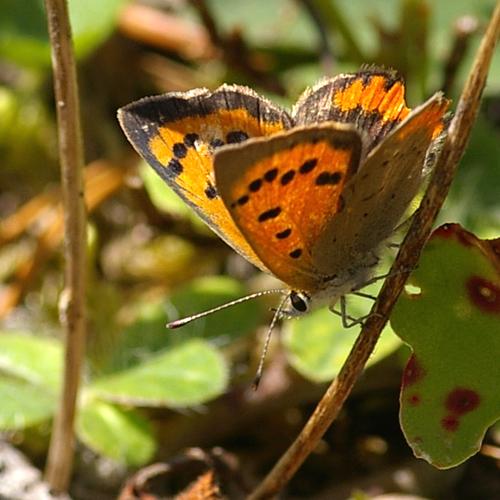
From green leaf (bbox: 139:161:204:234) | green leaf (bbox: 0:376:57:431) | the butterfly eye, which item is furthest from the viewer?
green leaf (bbox: 139:161:204:234)

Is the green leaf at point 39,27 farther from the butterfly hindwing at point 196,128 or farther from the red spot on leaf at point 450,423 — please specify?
the red spot on leaf at point 450,423

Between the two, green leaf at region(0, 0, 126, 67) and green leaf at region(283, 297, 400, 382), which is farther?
green leaf at region(0, 0, 126, 67)

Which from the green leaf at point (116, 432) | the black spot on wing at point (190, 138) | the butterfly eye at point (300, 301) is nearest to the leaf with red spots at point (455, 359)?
the butterfly eye at point (300, 301)

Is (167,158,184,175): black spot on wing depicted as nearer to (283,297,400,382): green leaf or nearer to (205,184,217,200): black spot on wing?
(205,184,217,200): black spot on wing

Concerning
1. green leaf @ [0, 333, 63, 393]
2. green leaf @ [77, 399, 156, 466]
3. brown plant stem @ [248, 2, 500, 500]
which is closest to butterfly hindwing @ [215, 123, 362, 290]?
brown plant stem @ [248, 2, 500, 500]

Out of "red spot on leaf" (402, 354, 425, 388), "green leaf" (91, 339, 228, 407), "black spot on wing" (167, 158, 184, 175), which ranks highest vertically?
"black spot on wing" (167, 158, 184, 175)

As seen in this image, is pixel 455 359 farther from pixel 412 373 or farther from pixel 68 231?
pixel 68 231
